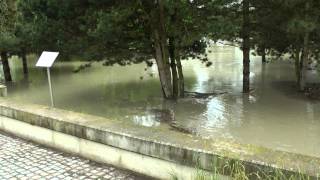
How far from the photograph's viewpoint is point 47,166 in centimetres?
587

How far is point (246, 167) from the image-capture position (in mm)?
4137

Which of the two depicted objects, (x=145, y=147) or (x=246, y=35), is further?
(x=246, y=35)

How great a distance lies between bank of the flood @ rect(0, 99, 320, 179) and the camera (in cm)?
420

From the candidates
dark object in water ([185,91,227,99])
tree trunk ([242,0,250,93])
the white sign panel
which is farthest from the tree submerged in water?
the white sign panel

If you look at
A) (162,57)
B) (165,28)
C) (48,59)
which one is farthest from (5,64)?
(48,59)

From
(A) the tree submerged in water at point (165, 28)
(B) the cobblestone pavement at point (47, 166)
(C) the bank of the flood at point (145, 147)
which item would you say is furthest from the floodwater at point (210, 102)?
(B) the cobblestone pavement at point (47, 166)

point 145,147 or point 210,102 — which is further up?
point 145,147

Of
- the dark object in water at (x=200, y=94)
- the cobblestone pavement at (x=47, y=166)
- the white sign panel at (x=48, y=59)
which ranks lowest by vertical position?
the dark object in water at (x=200, y=94)

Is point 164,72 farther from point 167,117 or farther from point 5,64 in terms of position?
point 5,64

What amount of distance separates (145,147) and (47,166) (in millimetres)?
1607

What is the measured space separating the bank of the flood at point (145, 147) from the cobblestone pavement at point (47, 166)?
0.11 m

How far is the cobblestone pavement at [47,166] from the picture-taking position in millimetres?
5395

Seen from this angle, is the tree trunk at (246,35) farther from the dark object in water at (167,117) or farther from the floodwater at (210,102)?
the dark object in water at (167,117)

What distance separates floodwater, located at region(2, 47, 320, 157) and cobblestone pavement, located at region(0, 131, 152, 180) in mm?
5867
